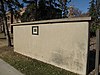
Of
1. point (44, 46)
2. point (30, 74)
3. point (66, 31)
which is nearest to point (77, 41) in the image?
point (66, 31)

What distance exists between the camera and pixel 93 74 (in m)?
7.67

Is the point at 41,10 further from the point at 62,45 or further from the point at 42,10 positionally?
the point at 62,45

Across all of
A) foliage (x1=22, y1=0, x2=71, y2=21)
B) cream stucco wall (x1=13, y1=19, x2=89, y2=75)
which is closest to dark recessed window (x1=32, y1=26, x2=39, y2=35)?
cream stucco wall (x1=13, y1=19, x2=89, y2=75)

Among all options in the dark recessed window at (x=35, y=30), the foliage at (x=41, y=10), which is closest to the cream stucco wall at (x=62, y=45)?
the dark recessed window at (x=35, y=30)

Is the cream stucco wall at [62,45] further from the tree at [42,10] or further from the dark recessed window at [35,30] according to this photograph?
the tree at [42,10]

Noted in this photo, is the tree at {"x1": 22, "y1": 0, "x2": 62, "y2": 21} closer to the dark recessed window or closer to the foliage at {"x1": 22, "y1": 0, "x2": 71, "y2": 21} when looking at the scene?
the foliage at {"x1": 22, "y1": 0, "x2": 71, "y2": 21}

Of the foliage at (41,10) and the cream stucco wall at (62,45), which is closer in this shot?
the cream stucco wall at (62,45)

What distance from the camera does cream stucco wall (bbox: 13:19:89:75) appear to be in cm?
788

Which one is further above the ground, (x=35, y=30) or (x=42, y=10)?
(x=42, y=10)

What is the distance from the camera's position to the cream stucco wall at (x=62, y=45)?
7875 mm

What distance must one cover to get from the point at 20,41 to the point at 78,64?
7.11 meters

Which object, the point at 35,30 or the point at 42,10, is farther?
the point at 42,10

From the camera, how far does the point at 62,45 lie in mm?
9070

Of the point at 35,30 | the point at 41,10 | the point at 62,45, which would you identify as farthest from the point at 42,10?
the point at 62,45
